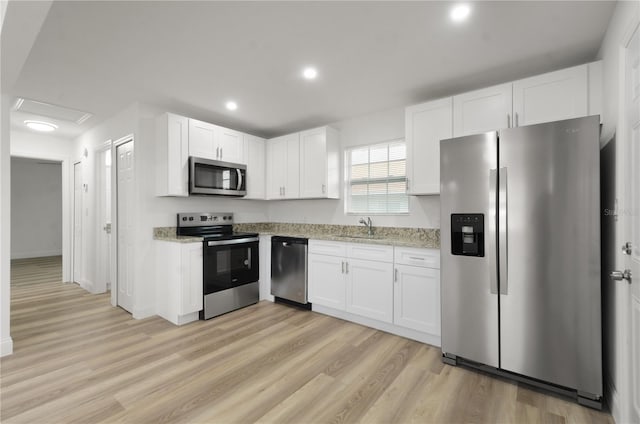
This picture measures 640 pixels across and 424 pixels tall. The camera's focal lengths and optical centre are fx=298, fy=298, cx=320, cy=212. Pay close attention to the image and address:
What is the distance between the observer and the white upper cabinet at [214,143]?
3.61m

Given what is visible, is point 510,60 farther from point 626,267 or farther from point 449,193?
point 626,267

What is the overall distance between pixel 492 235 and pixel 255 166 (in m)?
3.22

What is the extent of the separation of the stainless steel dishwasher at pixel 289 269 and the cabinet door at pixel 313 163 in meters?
0.69

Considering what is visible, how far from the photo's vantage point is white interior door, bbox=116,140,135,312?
361 centimetres

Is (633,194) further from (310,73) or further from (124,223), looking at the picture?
(124,223)

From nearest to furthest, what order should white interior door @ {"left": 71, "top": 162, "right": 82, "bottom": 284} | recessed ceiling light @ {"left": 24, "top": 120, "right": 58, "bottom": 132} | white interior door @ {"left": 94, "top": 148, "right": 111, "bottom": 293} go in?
recessed ceiling light @ {"left": 24, "top": 120, "right": 58, "bottom": 132}, white interior door @ {"left": 94, "top": 148, "right": 111, "bottom": 293}, white interior door @ {"left": 71, "top": 162, "right": 82, "bottom": 284}

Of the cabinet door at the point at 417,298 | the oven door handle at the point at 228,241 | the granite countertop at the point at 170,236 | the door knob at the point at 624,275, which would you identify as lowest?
the cabinet door at the point at 417,298

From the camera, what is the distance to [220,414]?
5.98 feet

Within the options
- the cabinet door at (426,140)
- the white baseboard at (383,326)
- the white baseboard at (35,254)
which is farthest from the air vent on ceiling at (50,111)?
the white baseboard at (35,254)

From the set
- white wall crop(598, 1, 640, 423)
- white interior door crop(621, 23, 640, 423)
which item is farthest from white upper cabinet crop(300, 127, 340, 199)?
white interior door crop(621, 23, 640, 423)

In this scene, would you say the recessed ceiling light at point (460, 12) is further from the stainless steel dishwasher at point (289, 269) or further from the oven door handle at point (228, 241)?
the oven door handle at point (228, 241)

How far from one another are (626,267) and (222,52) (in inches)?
118

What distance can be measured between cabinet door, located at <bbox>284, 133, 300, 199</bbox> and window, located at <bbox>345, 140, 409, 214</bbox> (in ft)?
2.28

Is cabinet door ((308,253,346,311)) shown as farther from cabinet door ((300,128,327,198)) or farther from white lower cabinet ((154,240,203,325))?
white lower cabinet ((154,240,203,325))
